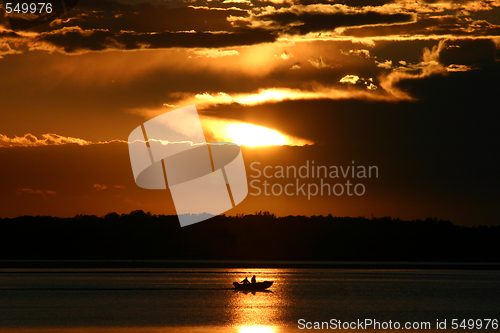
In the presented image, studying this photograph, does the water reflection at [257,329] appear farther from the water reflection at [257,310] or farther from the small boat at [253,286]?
the small boat at [253,286]

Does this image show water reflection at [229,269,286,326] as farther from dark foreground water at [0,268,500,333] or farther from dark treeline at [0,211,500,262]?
dark treeline at [0,211,500,262]

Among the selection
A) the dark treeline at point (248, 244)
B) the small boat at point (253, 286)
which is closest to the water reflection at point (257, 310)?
the small boat at point (253, 286)

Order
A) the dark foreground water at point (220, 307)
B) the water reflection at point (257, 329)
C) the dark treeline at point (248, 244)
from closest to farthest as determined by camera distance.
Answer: the water reflection at point (257, 329) → the dark foreground water at point (220, 307) → the dark treeline at point (248, 244)

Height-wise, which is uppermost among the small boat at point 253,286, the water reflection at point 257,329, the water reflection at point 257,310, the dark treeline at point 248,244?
the dark treeline at point 248,244

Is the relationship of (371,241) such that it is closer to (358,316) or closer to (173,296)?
(173,296)

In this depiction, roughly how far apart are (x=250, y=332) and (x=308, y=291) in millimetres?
41617

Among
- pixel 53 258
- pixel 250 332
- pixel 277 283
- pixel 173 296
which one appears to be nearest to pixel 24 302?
pixel 173 296

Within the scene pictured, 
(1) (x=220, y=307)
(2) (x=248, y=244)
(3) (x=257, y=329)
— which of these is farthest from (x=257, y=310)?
(2) (x=248, y=244)

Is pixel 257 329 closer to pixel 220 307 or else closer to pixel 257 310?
pixel 257 310

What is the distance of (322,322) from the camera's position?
48875mm

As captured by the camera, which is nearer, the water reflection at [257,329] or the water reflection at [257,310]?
the water reflection at [257,329]

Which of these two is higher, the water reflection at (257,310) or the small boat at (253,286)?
the small boat at (253,286)

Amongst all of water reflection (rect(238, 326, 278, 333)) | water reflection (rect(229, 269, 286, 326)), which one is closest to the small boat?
water reflection (rect(229, 269, 286, 326))

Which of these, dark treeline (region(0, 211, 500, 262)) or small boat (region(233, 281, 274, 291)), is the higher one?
dark treeline (region(0, 211, 500, 262))
